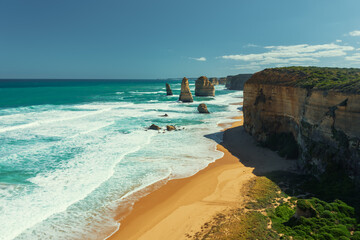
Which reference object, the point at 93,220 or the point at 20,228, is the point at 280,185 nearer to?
the point at 93,220

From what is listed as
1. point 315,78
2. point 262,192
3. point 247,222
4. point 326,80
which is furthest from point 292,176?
point 315,78

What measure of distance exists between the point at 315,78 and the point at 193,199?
1308 centimetres

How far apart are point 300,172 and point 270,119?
7.17 meters

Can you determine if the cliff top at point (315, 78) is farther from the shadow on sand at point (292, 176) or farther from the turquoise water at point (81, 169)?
the turquoise water at point (81, 169)

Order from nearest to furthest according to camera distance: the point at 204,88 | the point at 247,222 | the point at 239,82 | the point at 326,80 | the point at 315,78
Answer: the point at 247,222 → the point at 326,80 → the point at 315,78 → the point at 204,88 → the point at 239,82

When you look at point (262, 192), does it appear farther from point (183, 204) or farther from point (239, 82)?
point (239, 82)

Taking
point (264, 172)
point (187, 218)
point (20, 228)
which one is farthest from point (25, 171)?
point (264, 172)

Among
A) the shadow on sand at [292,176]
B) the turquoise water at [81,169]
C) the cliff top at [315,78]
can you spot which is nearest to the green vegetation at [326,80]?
the cliff top at [315,78]

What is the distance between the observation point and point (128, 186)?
15477 millimetres

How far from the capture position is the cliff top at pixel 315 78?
47.9 ft

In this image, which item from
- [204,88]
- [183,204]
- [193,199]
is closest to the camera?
[183,204]

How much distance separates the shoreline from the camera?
1104 cm

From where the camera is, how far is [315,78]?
18.4 meters

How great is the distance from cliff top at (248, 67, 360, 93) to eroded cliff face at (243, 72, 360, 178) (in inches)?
7.5
